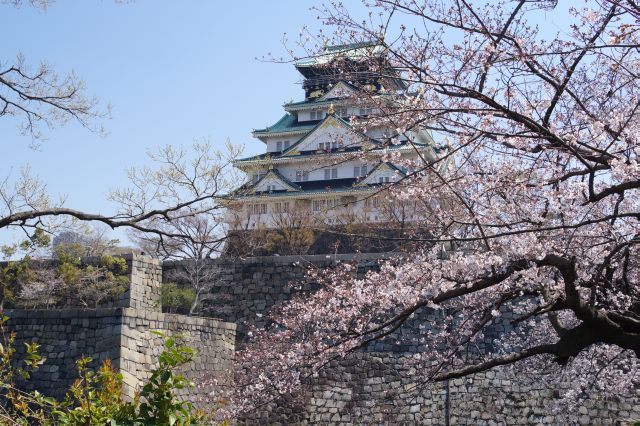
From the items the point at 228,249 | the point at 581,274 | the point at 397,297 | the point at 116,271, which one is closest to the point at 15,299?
the point at 116,271

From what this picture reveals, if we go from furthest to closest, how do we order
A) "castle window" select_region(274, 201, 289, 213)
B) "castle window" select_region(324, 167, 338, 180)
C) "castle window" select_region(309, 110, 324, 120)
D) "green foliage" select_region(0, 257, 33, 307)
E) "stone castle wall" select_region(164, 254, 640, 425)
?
"castle window" select_region(309, 110, 324, 120), "castle window" select_region(324, 167, 338, 180), "castle window" select_region(274, 201, 289, 213), "green foliage" select_region(0, 257, 33, 307), "stone castle wall" select_region(164, 254, 640, 425)

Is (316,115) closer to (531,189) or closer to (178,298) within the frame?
(178,298)

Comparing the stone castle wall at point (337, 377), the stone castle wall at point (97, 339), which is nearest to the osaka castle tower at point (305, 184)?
the stone castle wall at point (337, 377)

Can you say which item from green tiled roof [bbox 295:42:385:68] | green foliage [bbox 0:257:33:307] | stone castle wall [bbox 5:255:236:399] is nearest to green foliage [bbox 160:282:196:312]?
green foliage [bbox 0:257:33:307]

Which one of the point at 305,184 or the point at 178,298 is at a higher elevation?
the point at 305,184

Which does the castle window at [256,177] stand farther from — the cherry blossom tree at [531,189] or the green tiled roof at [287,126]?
the cherry blossom tree at [531,189]

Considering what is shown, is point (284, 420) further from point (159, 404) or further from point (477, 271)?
point (159, 404)

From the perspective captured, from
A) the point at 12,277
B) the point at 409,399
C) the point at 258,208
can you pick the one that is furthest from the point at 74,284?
the point at 258,208

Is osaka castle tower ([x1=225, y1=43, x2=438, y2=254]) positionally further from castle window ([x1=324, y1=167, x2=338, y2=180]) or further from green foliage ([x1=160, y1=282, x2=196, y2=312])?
green foliage ([x1=160, y1=282, x2=196, y2=312])

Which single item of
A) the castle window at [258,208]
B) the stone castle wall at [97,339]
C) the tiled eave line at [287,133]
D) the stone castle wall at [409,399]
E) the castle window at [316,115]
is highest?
the castle window at [316,115]

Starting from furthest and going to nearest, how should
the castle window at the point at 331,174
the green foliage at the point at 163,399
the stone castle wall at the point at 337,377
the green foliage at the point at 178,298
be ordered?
the castle window at the point at 331,174 < the green foliage at the point at 178,298 < the stone castle wall at the point at 337,377 < the green foliage at the point at 163,399

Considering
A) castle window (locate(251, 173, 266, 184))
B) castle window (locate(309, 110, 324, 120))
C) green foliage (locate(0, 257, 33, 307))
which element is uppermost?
castle window (locate(309, 110, 324, 120))

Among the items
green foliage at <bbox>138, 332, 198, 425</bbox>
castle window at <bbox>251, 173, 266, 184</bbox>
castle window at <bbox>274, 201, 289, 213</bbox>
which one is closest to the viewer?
green foliage at <bbox>138, 332, 198, 425</bbox>

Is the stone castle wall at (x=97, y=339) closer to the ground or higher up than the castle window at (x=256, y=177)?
closer to the ground
